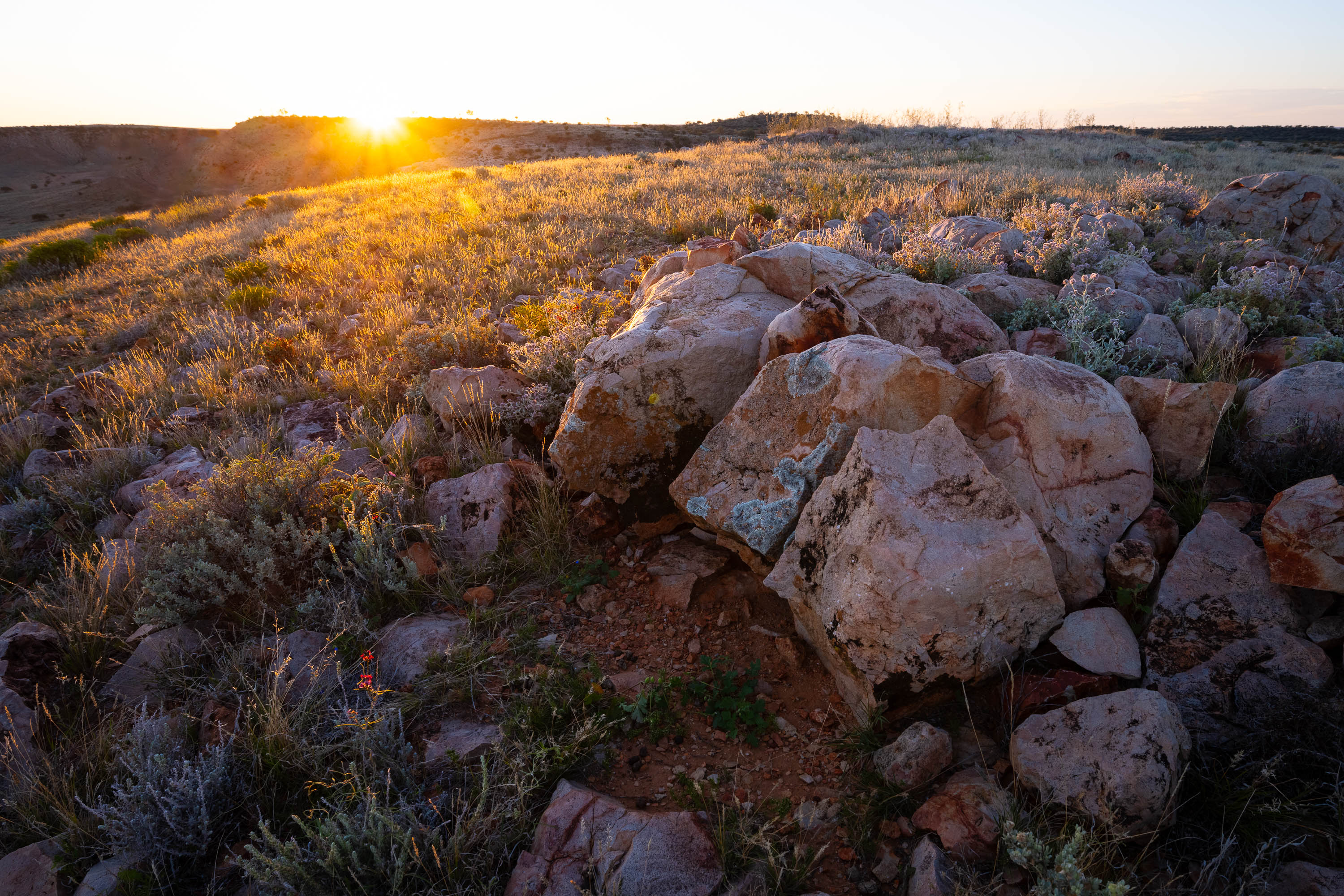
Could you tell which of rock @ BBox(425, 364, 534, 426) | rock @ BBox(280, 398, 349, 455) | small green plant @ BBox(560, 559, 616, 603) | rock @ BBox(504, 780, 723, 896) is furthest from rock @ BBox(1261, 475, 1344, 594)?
rock @ BBox(280, 398, 349, 455)

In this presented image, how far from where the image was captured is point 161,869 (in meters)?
2.32

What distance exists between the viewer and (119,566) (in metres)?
3.81

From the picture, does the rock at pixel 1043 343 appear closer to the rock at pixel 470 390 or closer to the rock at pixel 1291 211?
the rock at pixel 470 390

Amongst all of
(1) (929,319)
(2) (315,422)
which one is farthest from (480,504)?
(1) (929,319)

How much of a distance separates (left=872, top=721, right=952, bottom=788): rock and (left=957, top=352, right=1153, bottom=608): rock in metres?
0.97

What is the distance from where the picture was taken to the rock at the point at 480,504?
396cm

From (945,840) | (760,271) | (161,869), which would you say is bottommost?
(161,869)

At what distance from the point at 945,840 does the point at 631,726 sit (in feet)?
4.27

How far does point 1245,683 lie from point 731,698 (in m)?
2.04

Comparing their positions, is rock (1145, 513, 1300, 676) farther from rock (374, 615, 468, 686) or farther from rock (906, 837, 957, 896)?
rock (374, 615, 468, 686)

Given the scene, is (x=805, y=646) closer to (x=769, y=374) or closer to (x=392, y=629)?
(x=769, y=374)

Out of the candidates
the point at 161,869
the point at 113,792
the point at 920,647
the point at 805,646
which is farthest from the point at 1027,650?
the point at 113,792

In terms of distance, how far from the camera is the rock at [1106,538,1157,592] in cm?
272

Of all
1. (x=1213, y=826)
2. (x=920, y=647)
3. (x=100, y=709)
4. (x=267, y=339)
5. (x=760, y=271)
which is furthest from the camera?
(x=267, y=339)
